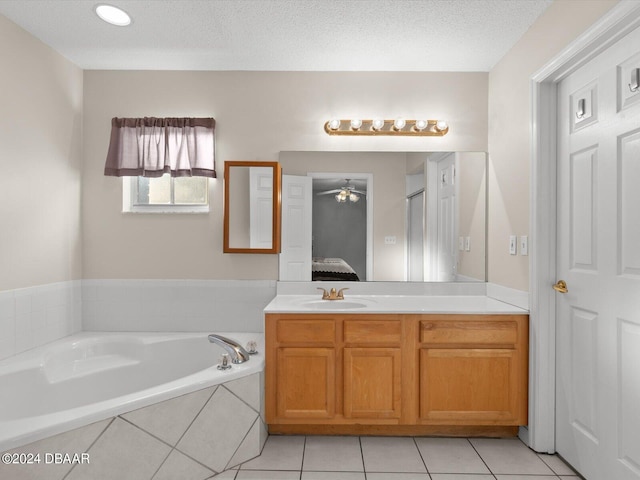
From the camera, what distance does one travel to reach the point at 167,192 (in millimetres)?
3082

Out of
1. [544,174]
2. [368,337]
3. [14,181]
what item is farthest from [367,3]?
[14,181]

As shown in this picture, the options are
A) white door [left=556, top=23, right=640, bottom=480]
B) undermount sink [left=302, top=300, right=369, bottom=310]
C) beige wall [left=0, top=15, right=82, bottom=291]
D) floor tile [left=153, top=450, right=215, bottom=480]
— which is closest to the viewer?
white door [left=556, top=23, right=640, bottom=480]

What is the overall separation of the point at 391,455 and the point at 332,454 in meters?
0.32

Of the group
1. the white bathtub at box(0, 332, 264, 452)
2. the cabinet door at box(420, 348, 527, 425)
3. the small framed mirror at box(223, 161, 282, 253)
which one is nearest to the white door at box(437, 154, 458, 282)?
the cabinet door at box(420, 348, 527, 425)

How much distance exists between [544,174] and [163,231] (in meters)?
2.44

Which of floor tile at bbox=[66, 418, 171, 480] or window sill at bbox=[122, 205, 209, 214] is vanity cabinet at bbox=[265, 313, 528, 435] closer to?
floor tile at bbox=[66, 418, 171, 480]

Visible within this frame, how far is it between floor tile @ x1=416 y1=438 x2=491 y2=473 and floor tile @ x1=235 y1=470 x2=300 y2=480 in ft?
2.28

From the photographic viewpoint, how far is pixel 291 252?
9.77 ft

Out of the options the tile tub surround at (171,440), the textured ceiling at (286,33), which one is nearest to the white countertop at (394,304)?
the tile tub surround at (171,440)

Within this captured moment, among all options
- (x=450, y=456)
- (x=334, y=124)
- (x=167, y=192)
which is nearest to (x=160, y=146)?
(x=167, y=192)

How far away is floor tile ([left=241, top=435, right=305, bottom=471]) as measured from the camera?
218 cm

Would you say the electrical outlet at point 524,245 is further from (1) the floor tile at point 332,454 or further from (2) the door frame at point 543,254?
(1) the floor tile at point 332,454

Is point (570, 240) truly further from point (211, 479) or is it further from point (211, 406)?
point (211, 479)

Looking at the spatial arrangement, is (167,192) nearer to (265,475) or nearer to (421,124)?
(421,124)
